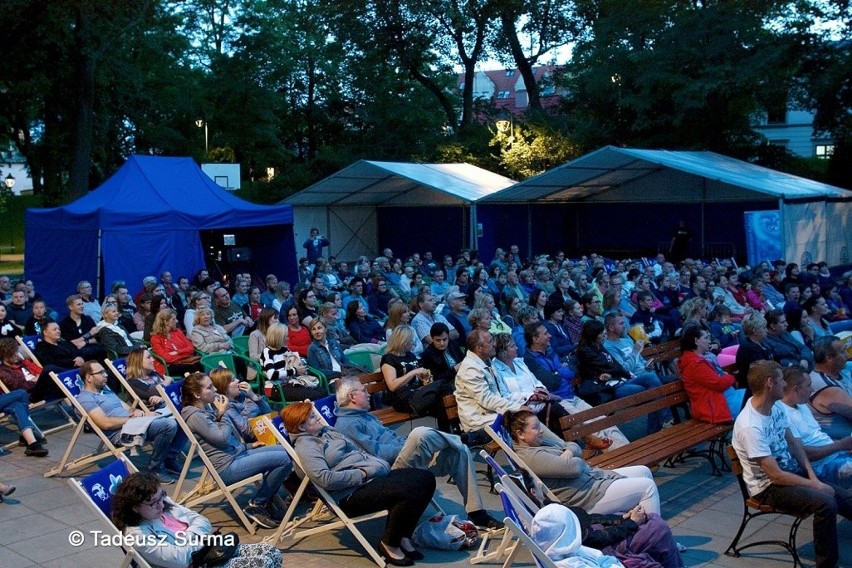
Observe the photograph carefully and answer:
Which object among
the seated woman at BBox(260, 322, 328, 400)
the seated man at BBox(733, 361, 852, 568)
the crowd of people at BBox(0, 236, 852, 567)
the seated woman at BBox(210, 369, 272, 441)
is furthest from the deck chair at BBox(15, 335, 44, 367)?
the seated man at BBox(733, 361, 852, 568)

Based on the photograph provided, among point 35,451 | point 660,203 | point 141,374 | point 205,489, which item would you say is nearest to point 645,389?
point 205,489

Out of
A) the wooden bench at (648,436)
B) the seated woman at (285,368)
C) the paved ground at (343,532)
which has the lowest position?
the paved ground at (343,532)

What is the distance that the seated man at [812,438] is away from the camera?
5.79 m

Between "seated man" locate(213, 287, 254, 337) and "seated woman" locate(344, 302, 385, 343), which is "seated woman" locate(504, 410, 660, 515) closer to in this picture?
"seated woman" locate(344, 302, 385, 343)

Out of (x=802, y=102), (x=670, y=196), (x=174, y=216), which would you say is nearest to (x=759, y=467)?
(x=174, y=216)

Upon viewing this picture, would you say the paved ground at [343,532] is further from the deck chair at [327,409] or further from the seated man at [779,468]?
the deck chair at [327,409]

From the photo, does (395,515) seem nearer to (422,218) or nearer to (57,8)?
(57,8)

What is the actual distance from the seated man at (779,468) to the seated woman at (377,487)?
6.36 feet

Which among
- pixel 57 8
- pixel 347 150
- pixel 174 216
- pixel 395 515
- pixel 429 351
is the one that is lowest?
pixel 395 515

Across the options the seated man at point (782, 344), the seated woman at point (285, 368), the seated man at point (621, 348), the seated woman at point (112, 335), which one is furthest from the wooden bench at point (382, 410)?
the seated man at point (782, 344)

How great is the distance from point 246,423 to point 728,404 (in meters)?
4.00

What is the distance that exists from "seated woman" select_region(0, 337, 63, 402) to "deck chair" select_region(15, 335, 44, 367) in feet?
1.03

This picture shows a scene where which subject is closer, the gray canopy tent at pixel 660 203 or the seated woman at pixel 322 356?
the seated woman at pixel 322 356

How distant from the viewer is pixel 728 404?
25.5 feet
